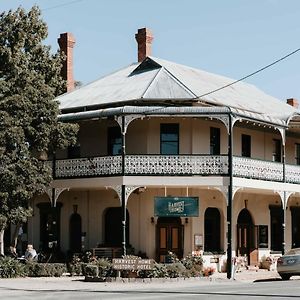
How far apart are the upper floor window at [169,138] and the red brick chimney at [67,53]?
1014 cm

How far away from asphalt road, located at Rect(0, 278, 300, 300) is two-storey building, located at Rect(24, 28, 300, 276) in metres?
4.35

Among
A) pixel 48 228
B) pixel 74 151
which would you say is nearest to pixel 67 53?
pixel 74 151

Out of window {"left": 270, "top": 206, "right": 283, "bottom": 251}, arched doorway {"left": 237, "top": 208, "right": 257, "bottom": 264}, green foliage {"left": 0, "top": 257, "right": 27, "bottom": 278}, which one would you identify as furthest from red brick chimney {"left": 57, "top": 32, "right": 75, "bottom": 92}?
green foliage {"left": 0, "top": 257, "right": 27, "bottom": 278}

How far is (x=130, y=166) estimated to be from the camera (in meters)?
29.4

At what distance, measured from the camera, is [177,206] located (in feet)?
97.5

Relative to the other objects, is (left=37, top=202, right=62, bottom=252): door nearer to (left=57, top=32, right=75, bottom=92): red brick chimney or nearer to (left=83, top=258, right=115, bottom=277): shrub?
(left=83, top=258, right=115, bottom=277): shrub

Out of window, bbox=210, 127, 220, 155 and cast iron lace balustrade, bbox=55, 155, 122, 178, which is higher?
window, bbox=210, 127, 220, 155

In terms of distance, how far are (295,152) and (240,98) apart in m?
5.27

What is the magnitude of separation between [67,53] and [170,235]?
1406cm

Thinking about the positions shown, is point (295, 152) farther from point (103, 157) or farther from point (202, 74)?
point (103, 157)

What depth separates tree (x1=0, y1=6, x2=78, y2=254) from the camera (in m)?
27.5

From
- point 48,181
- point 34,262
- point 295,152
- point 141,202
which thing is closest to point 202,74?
point 295,152

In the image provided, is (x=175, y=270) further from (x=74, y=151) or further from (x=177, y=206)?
(x=74, y=151)

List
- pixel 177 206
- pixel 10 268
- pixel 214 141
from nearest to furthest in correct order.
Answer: pixel 10 268 → pixel 177 206 → pixel 214 141
